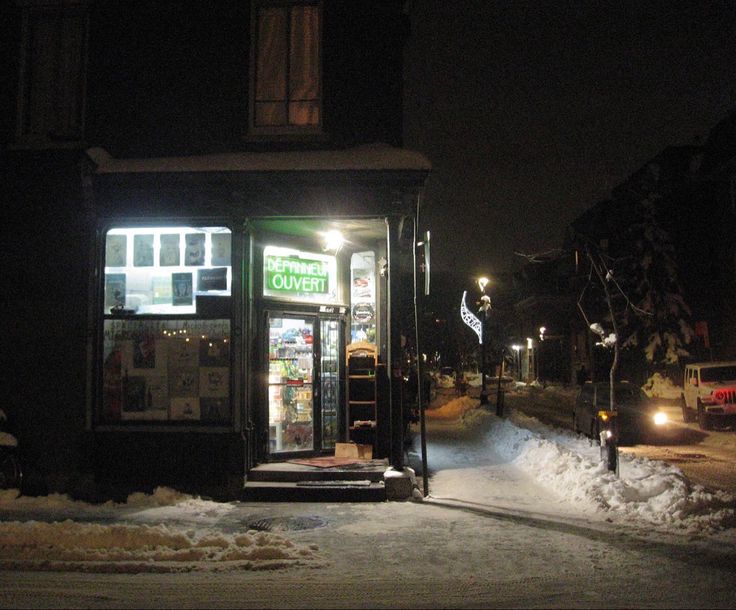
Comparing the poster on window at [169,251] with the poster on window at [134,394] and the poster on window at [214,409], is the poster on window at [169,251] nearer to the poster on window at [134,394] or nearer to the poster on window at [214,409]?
the poster on window at [134,394]

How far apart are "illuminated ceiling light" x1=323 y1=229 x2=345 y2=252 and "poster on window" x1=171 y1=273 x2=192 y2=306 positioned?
2682mm

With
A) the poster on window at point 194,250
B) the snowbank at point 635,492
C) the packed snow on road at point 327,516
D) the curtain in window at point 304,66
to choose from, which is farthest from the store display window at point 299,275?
the snowbank at point 635,492

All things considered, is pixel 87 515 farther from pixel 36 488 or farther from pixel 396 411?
pixel 396 411

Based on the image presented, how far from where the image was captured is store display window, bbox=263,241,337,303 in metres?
11.7

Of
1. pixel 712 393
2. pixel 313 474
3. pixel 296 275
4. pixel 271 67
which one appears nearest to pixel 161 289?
pixel 296 275

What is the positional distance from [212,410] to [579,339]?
4886 centimetres

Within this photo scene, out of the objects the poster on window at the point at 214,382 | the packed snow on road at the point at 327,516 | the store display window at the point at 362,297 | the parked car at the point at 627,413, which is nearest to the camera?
the packed snow on road at the point at 327,516

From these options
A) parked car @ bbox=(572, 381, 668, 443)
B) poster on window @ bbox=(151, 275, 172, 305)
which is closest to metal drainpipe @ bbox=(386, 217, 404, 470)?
poster on window @ bbox=(151, 275, 172, 305)

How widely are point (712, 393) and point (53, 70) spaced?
19642mm

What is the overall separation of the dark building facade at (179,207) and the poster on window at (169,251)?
5 cm

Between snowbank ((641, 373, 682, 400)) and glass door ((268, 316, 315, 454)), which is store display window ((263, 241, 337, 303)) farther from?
snowbank ((641, 373, 682, 400))

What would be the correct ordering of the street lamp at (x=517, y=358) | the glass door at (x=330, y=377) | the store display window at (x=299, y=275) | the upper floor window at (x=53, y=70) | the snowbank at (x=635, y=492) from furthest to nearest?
the street lamp at (x=517, y=358)
the glass door at (x=330, y=377)
the store display window at (x=299, y=275)
the upper floor window at (x=53, y=70)
the snowbank at (x=635, y=492)

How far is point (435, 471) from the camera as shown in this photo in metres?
12.8

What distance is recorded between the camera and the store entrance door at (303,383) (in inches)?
465
